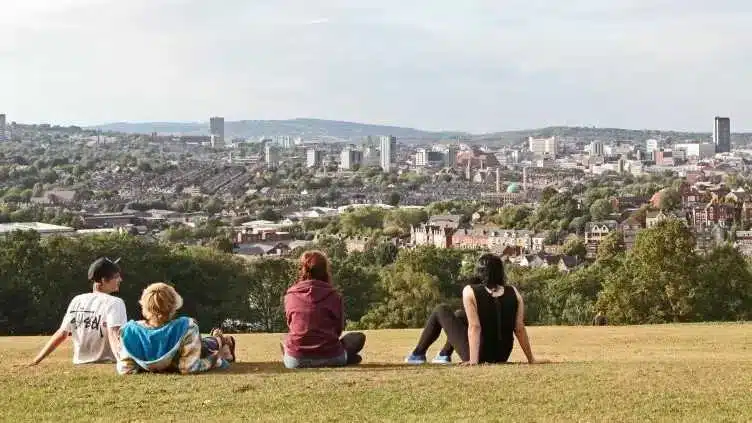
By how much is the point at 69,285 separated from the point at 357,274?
36.0 feet

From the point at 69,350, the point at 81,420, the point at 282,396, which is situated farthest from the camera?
the point at 69,350

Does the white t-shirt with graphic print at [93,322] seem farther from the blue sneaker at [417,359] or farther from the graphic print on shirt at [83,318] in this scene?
the blue sneaker at [417,359]

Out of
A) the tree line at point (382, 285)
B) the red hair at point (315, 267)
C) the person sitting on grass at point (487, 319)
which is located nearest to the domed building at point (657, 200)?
the tree line at point (382, 285)

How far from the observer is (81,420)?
8.57 metres

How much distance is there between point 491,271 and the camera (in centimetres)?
1086

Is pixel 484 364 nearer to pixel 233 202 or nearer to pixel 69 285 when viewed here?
pixel 69 285

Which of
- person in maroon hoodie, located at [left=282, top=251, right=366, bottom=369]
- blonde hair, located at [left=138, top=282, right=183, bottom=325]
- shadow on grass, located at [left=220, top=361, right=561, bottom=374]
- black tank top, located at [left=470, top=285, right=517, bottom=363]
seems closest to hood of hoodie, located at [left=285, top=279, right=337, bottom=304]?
person in maroon hoodie, located at [left=282, top=251, right=366, bottom=369]

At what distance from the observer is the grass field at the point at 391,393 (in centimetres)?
870

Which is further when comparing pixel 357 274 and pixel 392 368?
pixel 357 274

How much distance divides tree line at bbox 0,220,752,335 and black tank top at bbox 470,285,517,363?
2066 centimetres

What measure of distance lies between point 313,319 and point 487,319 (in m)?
1.60

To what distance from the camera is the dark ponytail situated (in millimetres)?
10875

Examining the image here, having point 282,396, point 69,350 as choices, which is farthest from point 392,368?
point 69,350

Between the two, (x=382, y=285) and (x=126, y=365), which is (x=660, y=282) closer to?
(x=382, y=285)
